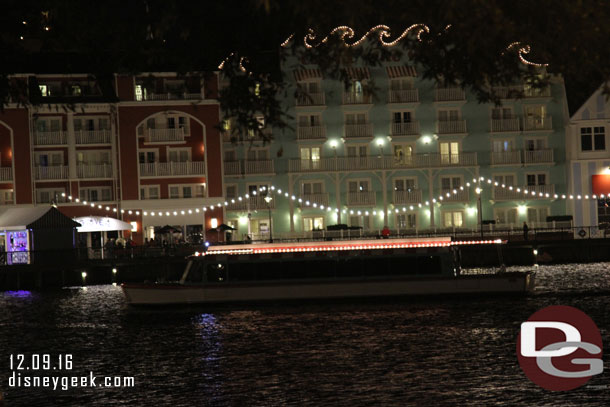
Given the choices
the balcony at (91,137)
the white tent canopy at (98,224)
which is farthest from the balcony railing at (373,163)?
the white tent canopy at (98,224)

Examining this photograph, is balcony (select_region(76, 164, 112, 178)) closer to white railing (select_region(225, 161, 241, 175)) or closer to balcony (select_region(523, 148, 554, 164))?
white railing (select_region(225, 161, 241, 175))

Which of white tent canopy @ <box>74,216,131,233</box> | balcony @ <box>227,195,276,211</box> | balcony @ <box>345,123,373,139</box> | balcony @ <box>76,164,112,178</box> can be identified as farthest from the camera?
balcony @ <box>345,123,373,139</box>

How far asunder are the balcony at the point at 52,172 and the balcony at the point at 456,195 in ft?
94.8

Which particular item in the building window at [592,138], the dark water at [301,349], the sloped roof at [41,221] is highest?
the building window at [592,138]

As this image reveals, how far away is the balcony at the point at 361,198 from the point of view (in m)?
74.5

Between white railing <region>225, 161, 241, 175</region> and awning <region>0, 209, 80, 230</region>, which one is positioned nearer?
awning <region>0, 209, 80, 230</region>

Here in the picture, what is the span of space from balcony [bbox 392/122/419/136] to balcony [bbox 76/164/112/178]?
2246cm

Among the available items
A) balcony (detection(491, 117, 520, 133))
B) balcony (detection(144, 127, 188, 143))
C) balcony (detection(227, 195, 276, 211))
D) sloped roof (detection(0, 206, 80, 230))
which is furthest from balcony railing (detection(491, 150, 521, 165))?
sloped roof (detection(0, 206, 80, 230))

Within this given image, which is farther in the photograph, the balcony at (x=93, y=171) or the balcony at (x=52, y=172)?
the balcony at (x=93, y=171)

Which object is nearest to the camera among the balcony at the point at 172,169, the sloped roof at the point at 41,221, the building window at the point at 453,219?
the sloped roof at the point at 41,221

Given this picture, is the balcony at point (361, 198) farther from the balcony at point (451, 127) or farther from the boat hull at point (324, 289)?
the boat hull at point (324, 289)

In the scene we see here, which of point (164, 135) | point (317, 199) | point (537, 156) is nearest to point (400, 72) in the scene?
point (317, 199)

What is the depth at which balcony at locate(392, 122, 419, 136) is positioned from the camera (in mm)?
75688

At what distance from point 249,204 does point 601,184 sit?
89.6 ft
